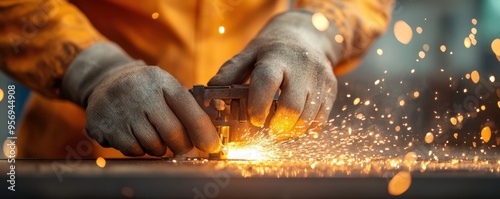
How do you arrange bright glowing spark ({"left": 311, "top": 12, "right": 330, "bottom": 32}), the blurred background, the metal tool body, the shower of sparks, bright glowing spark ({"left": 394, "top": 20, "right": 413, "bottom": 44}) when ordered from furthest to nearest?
bright glowing spark ({"left": 394, "top": 20, "right": 413, "bottom": 44}) < the blurred background < the shower of sparks < bright glowing spark ({"left": 311, "top": 12, "right": 330, "bottom": 32}) < the metal tool body

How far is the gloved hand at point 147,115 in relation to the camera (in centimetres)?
105

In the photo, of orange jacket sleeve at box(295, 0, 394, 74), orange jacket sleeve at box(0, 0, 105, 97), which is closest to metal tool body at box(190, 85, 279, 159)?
orange jacket sleeve at box(0, 0, 105, 97)

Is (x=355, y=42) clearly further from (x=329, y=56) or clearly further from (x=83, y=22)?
(x=83, y=22)

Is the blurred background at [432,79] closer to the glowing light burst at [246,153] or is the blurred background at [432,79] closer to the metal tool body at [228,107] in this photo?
the glowing light burst at [246,153]

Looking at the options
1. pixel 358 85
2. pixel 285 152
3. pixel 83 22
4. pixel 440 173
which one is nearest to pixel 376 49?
pixel 358 85

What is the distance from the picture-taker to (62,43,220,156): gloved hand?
1050 mm

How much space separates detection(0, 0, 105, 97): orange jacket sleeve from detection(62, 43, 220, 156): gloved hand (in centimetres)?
11

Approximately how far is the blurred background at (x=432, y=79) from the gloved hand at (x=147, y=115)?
1.09 metres

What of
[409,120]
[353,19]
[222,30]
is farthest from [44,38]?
[409,120]

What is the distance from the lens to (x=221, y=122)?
103 centimetres

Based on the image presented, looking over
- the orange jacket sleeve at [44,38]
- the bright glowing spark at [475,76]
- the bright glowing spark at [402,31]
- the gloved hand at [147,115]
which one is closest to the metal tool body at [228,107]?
the gloved hand at [147,115]

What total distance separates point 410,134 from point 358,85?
1.06 feet

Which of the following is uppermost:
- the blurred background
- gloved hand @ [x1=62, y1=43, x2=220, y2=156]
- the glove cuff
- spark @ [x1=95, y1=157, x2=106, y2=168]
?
the blurred background

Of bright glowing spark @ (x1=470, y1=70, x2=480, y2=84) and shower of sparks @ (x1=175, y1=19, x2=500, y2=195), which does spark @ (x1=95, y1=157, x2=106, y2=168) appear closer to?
shower of sparks @ (x1=175, y1=19, x2=500, y2=195)
